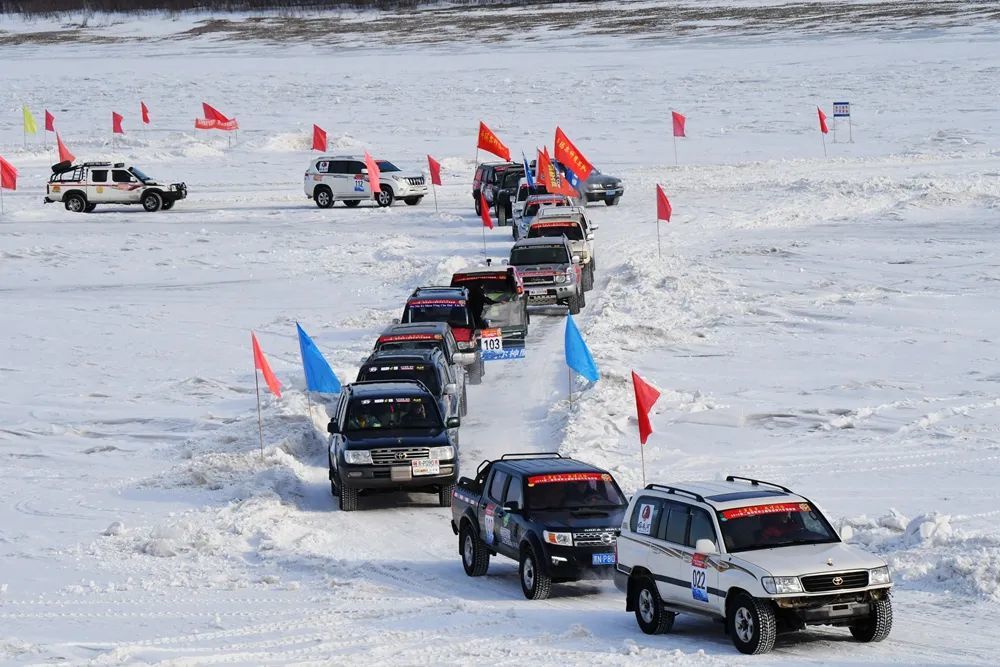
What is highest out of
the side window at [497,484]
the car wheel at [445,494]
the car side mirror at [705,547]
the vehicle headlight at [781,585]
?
the car side mirror at [705,547]

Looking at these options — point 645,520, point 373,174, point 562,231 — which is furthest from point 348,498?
point 373,174

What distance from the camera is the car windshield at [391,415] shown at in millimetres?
18250

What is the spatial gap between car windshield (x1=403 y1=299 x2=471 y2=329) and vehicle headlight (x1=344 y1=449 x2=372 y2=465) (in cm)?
813

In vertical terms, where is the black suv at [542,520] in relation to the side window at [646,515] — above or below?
below

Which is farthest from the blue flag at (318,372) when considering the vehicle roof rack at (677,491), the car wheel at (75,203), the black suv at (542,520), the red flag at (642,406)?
the car wheel at (75,203)

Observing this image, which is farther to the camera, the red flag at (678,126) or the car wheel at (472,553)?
the red flag at (678,126)

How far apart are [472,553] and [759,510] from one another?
13.0 ft

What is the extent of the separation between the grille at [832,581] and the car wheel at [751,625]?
1.10ft

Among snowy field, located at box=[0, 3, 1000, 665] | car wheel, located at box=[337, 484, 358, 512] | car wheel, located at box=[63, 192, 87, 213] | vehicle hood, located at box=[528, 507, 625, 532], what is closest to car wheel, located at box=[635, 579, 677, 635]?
snowy field, located at box=[0, 3, 1000, 665]

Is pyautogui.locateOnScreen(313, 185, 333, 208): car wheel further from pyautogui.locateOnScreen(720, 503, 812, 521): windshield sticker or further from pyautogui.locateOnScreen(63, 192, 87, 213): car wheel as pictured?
pyautogui.locateOnScreen(720, 503, 812, 521): windshield sticker

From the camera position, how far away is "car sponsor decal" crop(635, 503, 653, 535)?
1266 centimetres

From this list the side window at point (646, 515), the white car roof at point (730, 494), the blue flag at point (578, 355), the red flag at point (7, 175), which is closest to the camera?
the white car roof at point (730, 494)

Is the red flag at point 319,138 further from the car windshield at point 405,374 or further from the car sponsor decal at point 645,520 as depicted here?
the car sponsor decal at point 645,520

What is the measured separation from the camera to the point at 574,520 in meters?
14.0
